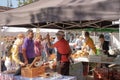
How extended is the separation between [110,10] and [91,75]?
4588 mm

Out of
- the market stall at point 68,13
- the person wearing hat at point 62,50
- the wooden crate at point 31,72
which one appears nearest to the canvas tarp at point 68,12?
the market stall at point 68,13

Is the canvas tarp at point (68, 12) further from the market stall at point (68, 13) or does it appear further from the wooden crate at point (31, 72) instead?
the wooden crate at point (31, 72)

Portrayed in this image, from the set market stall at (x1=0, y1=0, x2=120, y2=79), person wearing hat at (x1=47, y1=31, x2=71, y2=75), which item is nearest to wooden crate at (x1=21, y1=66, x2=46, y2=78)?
market stall at (x1=0, y1=0, x2=120, y2=79)

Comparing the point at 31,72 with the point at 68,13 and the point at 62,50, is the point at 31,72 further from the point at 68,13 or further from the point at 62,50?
the point at 68,13

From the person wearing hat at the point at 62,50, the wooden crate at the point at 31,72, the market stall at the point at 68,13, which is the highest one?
the market stall at the point at 68,13

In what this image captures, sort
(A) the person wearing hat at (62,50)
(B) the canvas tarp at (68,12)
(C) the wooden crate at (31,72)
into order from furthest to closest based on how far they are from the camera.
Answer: (A) the person wearing hat at (62,50), (C) the wooden crate at (31,72), (B) the canvas tarp at (68,12)

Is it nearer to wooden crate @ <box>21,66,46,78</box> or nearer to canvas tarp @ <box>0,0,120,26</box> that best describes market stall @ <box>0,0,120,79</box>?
canvas tarp @ <box>0,0,120,26</box>

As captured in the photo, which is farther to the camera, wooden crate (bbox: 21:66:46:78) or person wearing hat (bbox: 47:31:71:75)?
person wearing hat (bbox: 47:31:71:75)

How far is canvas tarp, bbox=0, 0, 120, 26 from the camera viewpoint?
385 cm

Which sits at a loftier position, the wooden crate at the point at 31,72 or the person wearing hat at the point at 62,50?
the person wearing hat at the point at 62,50

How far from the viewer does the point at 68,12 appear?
4289 mm

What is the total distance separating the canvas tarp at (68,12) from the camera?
3846 millimetres

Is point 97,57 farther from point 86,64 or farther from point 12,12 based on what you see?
point 12,12

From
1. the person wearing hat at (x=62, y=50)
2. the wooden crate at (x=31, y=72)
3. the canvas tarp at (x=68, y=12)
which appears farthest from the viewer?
the person wearing hat at (x=62, y=50)
